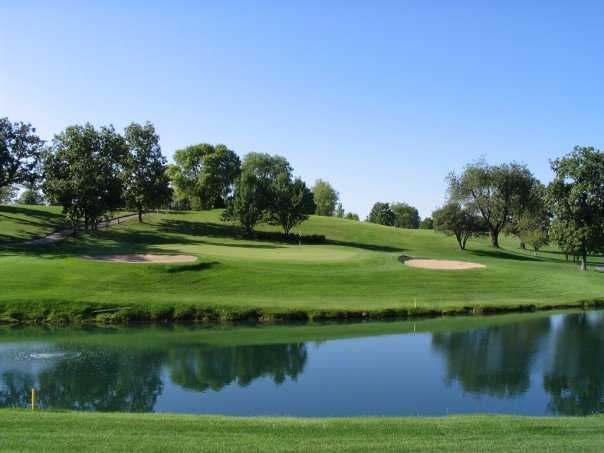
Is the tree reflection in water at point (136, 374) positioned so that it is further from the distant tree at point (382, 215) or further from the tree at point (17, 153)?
the distant tree at point (382, 215)

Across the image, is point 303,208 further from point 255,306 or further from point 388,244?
point 255,306

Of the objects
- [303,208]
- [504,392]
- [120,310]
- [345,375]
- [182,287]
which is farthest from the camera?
[303,208]

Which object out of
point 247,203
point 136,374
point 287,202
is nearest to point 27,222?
point 247,203

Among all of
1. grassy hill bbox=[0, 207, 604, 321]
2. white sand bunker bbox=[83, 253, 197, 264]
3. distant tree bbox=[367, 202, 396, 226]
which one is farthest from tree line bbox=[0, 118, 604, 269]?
distant tree bbox=[367, 202, 396, 226]

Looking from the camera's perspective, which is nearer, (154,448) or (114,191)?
(154,448)

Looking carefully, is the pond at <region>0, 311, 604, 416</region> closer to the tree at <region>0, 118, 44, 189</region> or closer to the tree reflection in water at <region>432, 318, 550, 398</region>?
the tree reflection in water at <region>432, 318, 550, 398</region>

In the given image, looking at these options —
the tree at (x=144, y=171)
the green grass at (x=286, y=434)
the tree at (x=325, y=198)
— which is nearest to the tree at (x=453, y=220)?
the tree at (x=144, y=171)

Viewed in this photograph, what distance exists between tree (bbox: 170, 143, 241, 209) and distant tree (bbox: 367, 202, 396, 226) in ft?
272

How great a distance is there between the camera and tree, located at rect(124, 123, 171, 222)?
242 ft

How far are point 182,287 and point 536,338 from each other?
74.5 ft

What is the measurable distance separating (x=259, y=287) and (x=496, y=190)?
2013 inches

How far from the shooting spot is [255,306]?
34875 mm

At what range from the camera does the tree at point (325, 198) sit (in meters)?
166

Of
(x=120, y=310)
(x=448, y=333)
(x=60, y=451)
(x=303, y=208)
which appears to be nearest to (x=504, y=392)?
(x=448, y=333)
